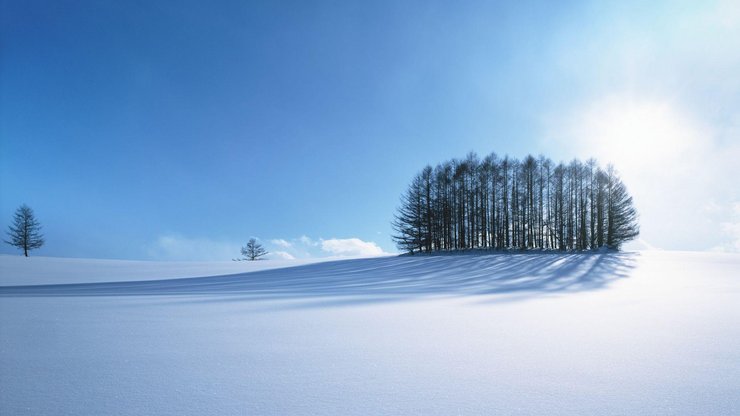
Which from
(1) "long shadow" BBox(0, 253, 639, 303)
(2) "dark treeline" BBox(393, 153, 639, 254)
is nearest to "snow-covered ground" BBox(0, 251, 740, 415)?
(1) "long shadow" BBox(0, 253, 639, 303)

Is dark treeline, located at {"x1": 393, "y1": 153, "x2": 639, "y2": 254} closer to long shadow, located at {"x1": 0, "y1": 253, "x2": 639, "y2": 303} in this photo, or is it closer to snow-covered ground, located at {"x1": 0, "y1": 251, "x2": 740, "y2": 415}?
long shadow, located at {"x1": 0, "y1": 253, "x2": 639, "y2": 303}

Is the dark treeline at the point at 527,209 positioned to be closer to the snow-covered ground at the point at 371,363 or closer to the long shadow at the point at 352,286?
the long shadow at the point at 352,286

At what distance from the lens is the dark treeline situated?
25906 millimetres

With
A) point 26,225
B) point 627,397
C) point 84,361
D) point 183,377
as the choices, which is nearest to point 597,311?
point 627,397

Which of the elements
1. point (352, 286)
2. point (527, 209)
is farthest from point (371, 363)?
point (527, 209)

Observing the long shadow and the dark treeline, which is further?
the dark treeline

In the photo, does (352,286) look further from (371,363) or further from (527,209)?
(527,209)

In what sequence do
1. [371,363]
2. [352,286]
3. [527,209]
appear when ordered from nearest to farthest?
[371,363] → [352,286] → [527,209]

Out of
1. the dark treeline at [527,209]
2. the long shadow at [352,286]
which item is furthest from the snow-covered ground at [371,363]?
the dark treeline at [527,209]

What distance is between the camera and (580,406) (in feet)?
4.52

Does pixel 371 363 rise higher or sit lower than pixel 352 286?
higher

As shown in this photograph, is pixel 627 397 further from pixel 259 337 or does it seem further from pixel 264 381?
pixel 259 337

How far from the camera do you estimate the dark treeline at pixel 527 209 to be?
25906 mm

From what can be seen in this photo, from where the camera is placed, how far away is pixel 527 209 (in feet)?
87.9
